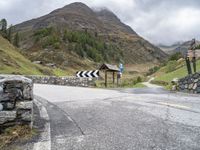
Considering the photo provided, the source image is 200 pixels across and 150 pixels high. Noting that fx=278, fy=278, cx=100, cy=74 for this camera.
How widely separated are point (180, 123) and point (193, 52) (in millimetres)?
17409

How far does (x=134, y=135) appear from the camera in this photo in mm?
5031

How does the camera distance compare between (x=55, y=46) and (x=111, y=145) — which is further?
(x=55, y=46)

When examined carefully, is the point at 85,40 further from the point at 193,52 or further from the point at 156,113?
the point at 156,113

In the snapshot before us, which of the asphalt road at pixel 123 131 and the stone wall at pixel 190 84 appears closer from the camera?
the asphalt road at pixel 123 131

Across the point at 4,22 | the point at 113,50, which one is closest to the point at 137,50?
the point at 113,50

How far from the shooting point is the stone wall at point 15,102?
5059 mm

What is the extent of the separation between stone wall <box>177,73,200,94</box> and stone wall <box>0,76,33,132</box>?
12856 millimetres

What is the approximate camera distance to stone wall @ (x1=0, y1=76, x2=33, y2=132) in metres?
5.06

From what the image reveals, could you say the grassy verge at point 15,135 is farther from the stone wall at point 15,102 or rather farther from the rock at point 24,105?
the rock at point 24,105

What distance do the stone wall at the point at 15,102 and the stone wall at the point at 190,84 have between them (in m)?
12.9

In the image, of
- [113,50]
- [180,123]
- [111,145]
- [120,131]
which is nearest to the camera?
[111,145]

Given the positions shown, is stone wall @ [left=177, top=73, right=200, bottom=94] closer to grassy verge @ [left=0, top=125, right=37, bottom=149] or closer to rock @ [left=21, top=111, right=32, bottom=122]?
rock @ [left=21, top=111, right=32, bottom=122]

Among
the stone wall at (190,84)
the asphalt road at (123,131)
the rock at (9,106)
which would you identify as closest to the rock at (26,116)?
the rock at (9,106)

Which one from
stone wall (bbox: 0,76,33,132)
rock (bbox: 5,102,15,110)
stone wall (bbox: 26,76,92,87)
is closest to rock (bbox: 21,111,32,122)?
stone wall (bbox: 0,76,33,132)
